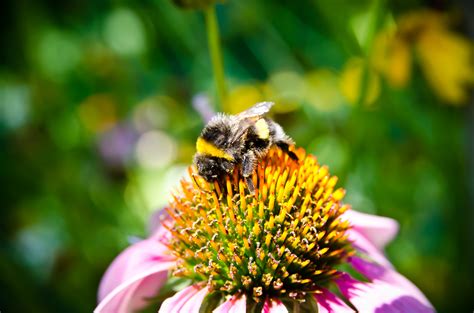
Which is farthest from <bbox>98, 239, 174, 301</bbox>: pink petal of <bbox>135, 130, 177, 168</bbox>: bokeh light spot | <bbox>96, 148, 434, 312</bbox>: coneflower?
<bbox>135, 130, 177, 168</bbox>: bokeh light spot

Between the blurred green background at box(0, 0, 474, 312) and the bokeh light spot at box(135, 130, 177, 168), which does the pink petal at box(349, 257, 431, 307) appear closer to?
the blurred green background at box(0, 0, 474, 312)

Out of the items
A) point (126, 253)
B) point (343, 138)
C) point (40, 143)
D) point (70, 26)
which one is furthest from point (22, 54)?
point (126, 253)

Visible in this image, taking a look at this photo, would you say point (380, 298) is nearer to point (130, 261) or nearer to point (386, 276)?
point (386, 276)

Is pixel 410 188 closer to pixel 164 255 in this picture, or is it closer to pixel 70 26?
pixel 164 255

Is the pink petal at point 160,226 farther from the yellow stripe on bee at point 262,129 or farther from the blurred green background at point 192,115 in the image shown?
the yellow stripe on bee at point 262,129

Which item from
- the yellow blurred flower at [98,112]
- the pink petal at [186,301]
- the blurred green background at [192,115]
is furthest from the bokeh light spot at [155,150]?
the pink petal at [186,301]

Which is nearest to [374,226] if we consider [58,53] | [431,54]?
[431,54]
